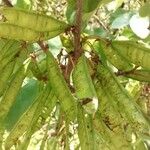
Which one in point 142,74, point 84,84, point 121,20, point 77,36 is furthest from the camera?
point 121,20

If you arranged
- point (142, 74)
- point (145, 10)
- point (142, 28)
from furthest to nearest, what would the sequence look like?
point (142, 28) < point (145, 10) < point (142, 74)

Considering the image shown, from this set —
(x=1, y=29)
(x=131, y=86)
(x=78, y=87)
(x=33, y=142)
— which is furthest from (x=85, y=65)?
(x=33, y=142)

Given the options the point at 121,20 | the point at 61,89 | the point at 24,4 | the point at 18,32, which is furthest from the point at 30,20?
the point at 121,20

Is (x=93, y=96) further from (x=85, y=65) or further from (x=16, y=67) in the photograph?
(x=16, y=67)

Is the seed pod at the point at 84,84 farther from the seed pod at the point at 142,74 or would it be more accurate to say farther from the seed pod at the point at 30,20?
the seed pod at the point at 142,74

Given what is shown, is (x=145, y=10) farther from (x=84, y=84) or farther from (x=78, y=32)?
(x=84, y=84)

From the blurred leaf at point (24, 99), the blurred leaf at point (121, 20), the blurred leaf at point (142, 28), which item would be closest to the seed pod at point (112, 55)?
the blurred leaf at point (142, 28)
